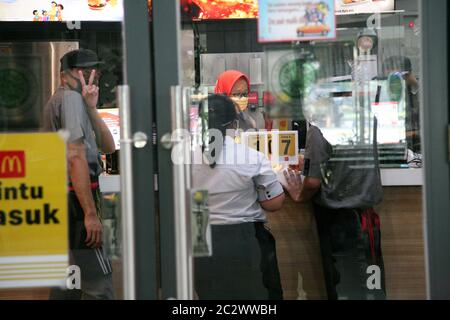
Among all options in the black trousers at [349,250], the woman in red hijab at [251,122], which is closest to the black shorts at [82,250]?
the woman in red hijab at [251,122]

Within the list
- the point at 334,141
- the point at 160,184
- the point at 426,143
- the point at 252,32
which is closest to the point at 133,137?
the point at 160,184

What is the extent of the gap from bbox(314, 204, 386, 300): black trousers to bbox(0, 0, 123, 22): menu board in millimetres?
1489

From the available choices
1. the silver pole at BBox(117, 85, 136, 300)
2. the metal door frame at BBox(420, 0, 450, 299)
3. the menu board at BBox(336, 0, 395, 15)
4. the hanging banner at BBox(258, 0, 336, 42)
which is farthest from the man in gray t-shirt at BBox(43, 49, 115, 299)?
the menu board at BBox(336, 0, 395, 15)

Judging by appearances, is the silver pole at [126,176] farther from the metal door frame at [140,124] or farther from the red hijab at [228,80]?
the red hijab at [228,80]

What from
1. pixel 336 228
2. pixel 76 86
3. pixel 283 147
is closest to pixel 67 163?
pixel 76 86

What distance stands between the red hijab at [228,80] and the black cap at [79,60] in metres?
0.66

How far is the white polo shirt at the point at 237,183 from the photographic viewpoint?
2740mm

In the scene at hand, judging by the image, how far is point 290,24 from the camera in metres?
2.62

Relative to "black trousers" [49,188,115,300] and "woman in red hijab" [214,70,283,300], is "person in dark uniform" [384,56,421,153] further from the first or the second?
"black trousers" [49,188,115,300]

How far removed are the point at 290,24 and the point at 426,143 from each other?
700 mm

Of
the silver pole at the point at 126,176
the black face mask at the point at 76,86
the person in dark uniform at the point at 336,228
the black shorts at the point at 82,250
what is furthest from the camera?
the person in dark uniform at the point at 336,228

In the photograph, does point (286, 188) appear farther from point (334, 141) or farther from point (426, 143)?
point (426, 143)

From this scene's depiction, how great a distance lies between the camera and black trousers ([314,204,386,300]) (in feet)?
10.8
